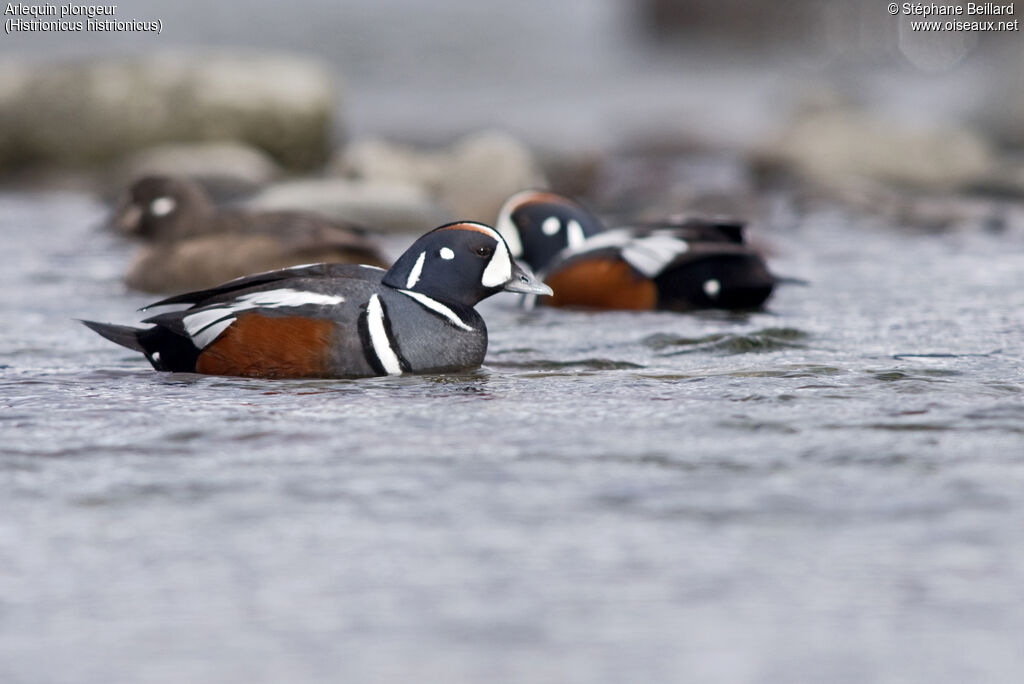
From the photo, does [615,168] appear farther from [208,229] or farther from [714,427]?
[714,427]

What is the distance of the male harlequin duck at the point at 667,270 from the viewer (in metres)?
8.24

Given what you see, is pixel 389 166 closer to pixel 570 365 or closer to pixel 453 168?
pixel 453 168

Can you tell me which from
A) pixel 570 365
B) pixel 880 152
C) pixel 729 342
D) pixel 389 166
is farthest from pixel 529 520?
pixel 880 152

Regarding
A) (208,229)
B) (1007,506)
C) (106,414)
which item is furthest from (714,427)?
(208,229)

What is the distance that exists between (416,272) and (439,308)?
7.7 inches

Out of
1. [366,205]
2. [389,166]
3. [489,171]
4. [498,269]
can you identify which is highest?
[389,166]

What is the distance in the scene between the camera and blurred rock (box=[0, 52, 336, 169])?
18016 millimetres

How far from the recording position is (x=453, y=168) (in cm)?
1555

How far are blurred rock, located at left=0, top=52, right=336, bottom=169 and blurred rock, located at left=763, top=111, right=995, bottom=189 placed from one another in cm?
580

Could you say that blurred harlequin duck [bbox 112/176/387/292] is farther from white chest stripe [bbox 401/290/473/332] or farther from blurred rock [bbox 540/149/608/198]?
blurred rock [bbox 540/149/608/198]

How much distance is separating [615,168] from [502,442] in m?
13.0

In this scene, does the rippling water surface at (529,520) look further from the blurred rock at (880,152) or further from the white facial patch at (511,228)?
the blurred rock at (880,152)

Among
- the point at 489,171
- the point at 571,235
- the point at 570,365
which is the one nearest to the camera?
the point at 570,365

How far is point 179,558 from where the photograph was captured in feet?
12.5
